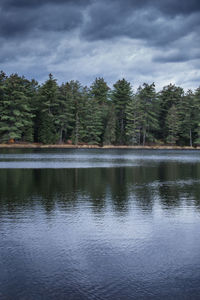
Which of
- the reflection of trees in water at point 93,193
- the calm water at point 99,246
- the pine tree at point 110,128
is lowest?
the calm water at point 99,246

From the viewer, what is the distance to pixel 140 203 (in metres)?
15.6

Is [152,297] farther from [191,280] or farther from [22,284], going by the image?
[22,284]

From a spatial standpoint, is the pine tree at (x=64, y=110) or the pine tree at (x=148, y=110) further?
the pine tree at (x=148, y=110)

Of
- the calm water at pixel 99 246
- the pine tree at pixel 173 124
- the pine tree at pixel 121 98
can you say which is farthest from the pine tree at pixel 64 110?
the calm water at pixel 99 246

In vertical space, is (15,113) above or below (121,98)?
below

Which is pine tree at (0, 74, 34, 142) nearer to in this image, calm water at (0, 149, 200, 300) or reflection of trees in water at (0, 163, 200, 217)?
reflection of trees in water at (0, 163, 200, 217)

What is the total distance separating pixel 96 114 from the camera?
98688 mm

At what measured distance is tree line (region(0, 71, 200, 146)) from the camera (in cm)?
8712

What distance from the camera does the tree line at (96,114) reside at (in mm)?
87125

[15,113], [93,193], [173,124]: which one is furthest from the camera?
[173,124]

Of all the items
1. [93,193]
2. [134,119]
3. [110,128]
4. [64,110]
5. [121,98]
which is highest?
[121,98]

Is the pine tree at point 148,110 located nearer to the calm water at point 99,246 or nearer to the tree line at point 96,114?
the tree line at point 96,114

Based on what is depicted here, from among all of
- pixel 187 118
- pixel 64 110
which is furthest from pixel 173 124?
pixel 64 110

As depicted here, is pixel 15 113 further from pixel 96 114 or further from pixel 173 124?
pixel 173 124
